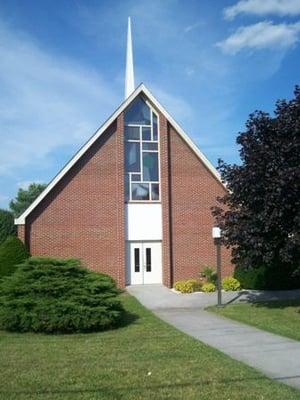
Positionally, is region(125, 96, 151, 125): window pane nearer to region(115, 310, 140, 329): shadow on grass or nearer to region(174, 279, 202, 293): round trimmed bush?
region(174, 279, 202, 293): round trimmed bush

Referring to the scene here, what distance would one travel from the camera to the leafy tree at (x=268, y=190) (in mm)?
15484

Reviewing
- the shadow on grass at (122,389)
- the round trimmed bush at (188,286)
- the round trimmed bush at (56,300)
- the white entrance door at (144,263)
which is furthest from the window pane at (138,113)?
the shadow on grass at (122,389)

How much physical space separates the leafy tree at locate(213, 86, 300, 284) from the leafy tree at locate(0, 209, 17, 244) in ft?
41.7

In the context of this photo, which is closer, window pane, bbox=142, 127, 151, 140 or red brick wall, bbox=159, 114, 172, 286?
red brick wall, bbox=159, 114, 172, 286

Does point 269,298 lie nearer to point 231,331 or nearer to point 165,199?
point 165,199

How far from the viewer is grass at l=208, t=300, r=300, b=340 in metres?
13.8

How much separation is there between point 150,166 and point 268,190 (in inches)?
416

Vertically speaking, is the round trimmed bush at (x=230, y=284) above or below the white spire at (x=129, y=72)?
below

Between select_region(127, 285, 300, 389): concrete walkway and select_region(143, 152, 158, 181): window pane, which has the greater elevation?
select_region(143, 152, 158, 181): window pane

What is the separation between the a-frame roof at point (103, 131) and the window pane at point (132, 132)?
94 centimetres

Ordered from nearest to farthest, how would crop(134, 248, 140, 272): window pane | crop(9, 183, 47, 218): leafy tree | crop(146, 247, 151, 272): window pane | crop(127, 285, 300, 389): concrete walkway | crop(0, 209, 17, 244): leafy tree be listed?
1. crop(127, 285, 300, 389): concrete walkway
2. crop(134, 248, 140, 272): window pane
3. crop(146, 247, 151, 272): window pane
4. crop(0, 209, 17, 244): leafy tree
5. crop(9, 183, 47, 218): leafy tree

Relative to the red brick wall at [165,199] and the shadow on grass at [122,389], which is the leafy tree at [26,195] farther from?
the shadow on grass at [122,389]

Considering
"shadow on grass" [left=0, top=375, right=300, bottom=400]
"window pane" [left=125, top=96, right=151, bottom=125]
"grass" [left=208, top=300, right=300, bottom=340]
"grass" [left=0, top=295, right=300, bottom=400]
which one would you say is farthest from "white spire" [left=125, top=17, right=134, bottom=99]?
"shadow on grass" [left=0, top=375, right=300, bottom=400]

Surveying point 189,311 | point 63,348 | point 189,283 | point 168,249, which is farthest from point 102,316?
point 168,249
